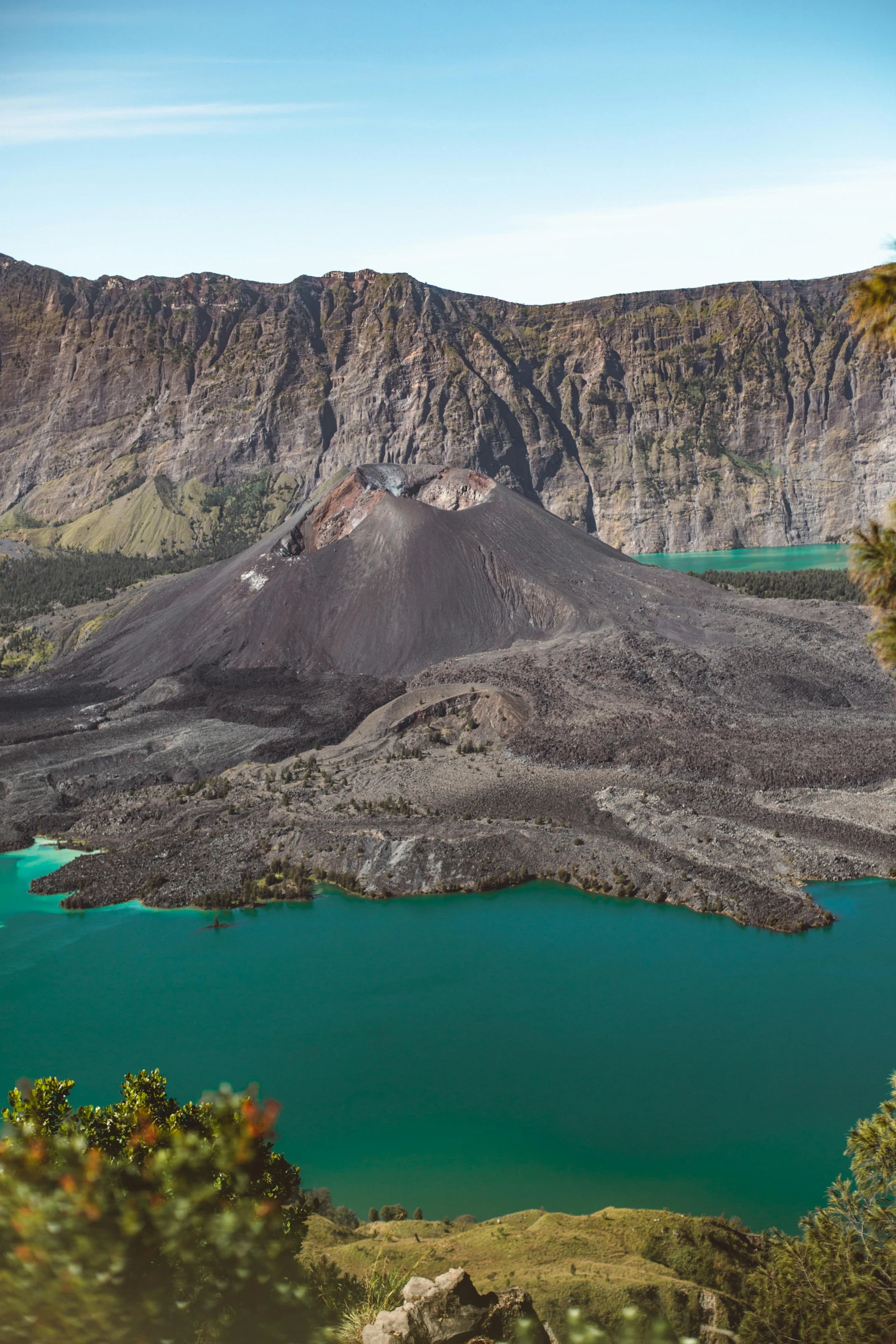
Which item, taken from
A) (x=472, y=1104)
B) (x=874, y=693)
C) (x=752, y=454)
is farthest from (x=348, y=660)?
(x=752, y=454)

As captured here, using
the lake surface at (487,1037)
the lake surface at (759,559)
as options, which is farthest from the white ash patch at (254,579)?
the lake surface at (759,559)

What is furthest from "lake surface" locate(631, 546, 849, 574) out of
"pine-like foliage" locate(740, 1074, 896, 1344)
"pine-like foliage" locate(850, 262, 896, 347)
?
"pine-like foliage" locate(850, 262, 896, 347)

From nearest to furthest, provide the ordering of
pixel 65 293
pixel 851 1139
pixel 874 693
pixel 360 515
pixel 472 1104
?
pixel 851 1139 < pixel 472 1104 < pixel 874 693 < pixel 360 515 < pixel 65 293

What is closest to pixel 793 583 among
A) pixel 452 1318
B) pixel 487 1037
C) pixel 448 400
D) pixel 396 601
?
pixel 396 601

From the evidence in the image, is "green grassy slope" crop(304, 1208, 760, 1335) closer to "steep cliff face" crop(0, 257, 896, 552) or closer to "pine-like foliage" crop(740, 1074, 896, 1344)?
"pine-like foliage" crop(740, 1074, 896, 1344)

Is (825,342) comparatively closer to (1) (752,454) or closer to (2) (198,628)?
(1) (752,454)

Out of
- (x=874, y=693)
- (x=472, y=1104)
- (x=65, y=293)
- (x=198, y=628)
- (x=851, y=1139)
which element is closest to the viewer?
(x=851, y=1139)
